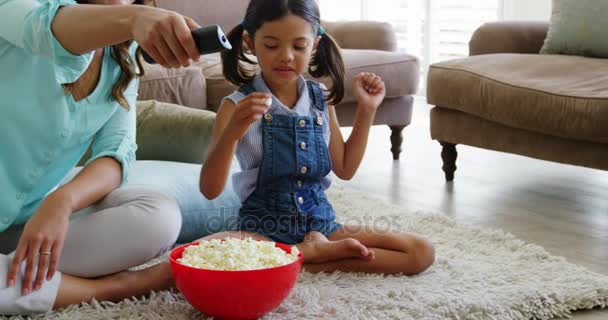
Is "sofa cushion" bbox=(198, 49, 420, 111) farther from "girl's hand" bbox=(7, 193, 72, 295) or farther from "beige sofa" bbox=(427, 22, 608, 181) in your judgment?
"girl's hand" bbox=(7, 193, 72, 295)

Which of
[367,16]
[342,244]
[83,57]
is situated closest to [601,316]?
[342,244]

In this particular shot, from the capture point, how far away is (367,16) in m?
6.09

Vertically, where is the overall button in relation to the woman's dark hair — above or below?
below

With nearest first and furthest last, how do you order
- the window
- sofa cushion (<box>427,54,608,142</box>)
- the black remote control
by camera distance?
the black remote control
sofa cushion (<box>427,54,608,142</box>)
the window

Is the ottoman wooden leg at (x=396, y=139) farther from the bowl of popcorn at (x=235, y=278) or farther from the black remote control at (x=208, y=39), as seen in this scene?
the black remote control at (x=208, y=39)

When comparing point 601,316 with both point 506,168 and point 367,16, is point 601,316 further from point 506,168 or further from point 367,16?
point 367,16

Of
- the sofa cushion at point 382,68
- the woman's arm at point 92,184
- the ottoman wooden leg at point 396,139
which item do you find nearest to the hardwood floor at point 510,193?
the ottoman wooden leg at point 396,139

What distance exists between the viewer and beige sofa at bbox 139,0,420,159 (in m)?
2.85

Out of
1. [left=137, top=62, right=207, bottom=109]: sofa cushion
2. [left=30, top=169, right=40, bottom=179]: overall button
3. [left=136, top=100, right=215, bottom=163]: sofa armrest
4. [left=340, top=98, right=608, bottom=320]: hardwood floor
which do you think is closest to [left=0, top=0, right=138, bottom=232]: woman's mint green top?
[left=30, top=169, right=40, bottom=179]: overall button

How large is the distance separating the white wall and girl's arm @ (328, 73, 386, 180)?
3098 mm

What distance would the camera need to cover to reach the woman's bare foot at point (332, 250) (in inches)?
67.1

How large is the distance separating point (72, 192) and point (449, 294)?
2.42 feet

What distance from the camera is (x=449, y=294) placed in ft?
5.33

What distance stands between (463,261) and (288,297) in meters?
0.49
